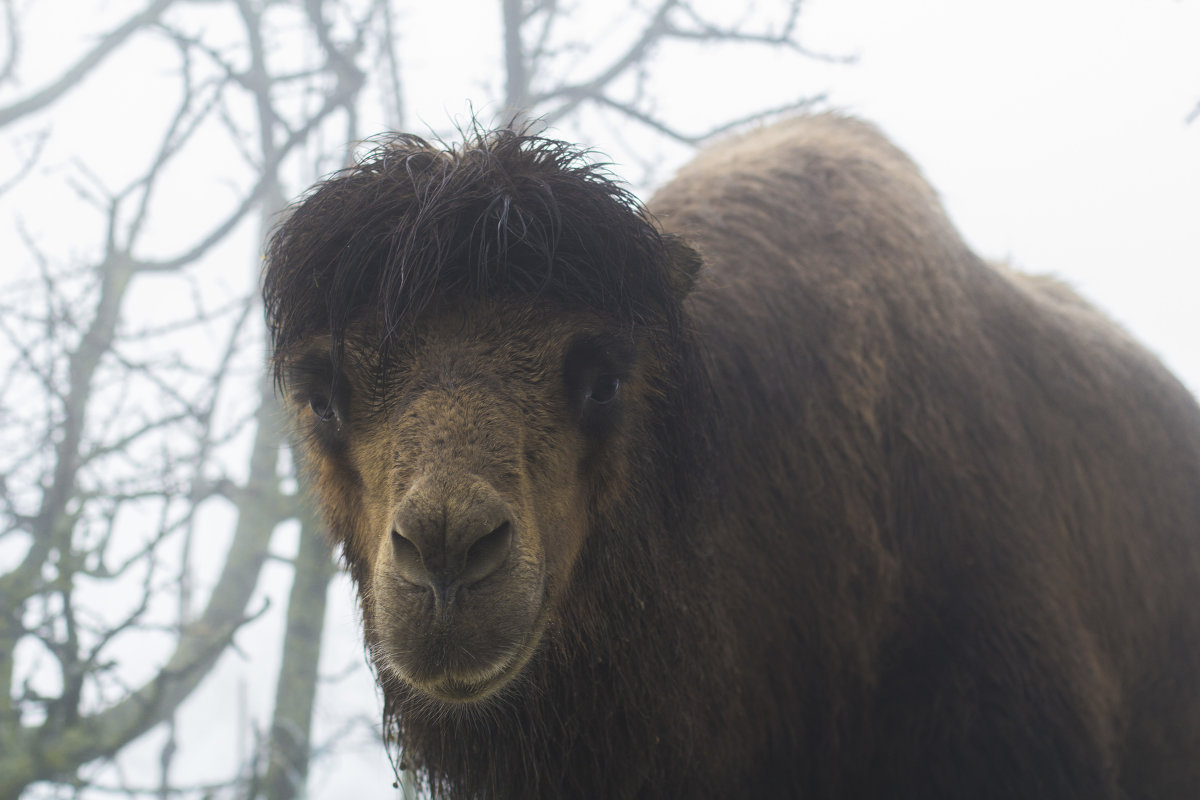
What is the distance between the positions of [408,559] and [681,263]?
1.04 meters

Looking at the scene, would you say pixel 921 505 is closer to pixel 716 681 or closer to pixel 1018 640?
pixel 1018 640

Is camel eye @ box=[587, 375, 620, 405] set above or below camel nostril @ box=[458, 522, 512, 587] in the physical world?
above

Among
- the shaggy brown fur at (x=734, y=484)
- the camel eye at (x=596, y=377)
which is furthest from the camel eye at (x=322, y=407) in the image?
the camel eye at (x=596, y=377)

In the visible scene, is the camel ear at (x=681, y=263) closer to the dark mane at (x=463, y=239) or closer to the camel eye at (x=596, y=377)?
the dark mane at (x=463, y=239)

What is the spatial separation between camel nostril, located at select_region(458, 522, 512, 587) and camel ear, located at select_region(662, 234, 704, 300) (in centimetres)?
87

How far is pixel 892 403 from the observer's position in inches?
105

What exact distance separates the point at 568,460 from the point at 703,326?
2.61 ft

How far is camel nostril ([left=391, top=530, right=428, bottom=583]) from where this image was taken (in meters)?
1.51

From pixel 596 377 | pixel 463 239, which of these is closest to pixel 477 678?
pixel 596 377

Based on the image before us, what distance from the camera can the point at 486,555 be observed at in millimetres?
1517

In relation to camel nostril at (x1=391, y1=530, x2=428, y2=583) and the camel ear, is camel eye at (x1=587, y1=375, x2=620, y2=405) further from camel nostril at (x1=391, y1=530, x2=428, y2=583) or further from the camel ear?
camel nostril at (x1=391, y1=530, x2=428, y2=583)

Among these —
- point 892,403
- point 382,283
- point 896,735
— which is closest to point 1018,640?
point 896,735

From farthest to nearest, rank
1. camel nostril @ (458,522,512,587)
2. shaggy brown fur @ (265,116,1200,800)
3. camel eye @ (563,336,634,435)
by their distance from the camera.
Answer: camel eye @ (563,336,634,435)
shaggy brown fur @ (265,116,1200,800)
camel nostril @ (458,522,512,587)

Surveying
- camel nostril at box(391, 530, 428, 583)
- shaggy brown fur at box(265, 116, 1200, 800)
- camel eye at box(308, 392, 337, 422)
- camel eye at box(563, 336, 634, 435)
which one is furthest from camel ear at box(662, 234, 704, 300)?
camel nostril at box(391, 530, 428, 583)
